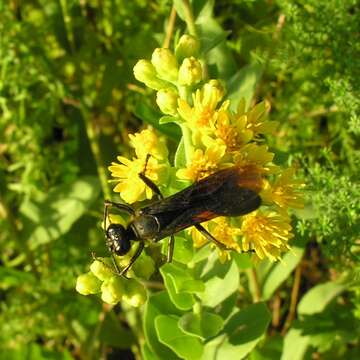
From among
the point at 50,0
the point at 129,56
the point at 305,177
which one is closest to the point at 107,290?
the point at 305,177

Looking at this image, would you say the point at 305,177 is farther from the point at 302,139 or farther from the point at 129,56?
the point at 129,56

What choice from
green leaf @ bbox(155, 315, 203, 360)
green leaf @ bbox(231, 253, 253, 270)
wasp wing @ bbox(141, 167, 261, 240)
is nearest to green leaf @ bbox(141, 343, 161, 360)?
green leaf @ bbox(155, 315, 203, 360)

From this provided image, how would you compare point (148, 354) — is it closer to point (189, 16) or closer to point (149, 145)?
point (149, 145)

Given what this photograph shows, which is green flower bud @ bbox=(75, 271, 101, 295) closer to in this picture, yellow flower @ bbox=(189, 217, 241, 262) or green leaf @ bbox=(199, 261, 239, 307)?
yellow flower @ bbox=(189, 217, 241, 262)

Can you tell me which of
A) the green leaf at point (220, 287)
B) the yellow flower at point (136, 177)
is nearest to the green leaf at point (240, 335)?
the green leaf at point (220, 287)

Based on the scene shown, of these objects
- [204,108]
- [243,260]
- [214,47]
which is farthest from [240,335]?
[214,47]
